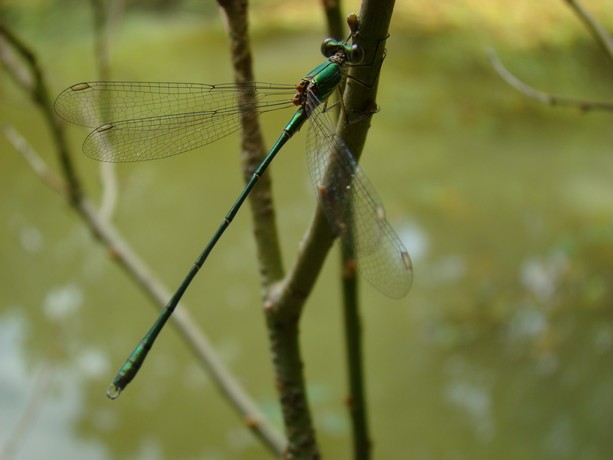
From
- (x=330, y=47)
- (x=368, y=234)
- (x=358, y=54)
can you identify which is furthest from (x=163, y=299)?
(x=358, y=54)

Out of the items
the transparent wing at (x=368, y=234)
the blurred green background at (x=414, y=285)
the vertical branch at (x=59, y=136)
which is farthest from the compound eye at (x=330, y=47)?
the blurred green background at (x=414, y=285)

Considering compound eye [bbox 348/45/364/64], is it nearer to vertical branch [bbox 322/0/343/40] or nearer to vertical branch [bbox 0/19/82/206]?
vertical branch [bbox 322/0/343/40]

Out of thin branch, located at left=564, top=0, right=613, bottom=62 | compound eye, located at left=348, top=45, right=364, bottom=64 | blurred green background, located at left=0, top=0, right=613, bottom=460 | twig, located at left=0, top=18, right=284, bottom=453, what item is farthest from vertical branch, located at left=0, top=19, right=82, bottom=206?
thin branch, located at left=564, top=0, right=613, bottom=62

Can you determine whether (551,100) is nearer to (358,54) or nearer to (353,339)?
(353,339)

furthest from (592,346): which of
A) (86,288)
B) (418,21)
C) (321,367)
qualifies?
(418,21)

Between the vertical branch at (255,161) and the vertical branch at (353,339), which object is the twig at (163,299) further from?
the vertical branch at (255,161)

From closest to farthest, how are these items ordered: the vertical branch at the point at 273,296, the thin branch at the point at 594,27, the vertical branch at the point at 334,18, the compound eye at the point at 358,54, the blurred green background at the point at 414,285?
the compound eye at the point at 358,54 → the vertical branch at the point at 273,296 → the vertical branch at the point at 334,18 → the thin branch at the point at 594,27 → the blurred green background at the point at 414,285

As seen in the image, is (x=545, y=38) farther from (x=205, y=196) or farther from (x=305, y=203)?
(x=205, y=196)
